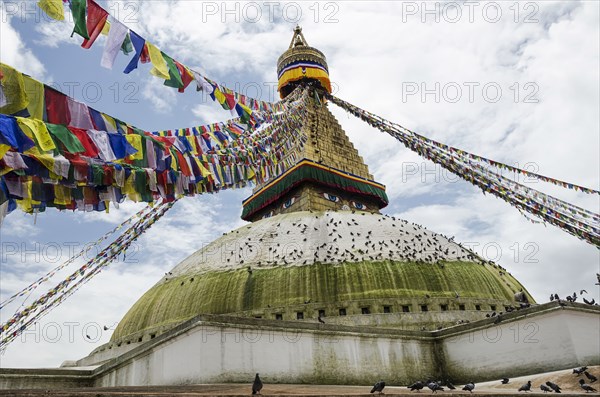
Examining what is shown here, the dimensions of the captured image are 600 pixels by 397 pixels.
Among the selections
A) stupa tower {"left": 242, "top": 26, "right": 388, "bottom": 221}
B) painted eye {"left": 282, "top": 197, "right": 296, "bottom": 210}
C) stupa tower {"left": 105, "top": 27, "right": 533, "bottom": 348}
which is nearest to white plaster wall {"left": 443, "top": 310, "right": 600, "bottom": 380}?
stupa tower {"left": 105, "top": 27, "right": 533, "bottom": 348}

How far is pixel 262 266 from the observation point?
1420cm

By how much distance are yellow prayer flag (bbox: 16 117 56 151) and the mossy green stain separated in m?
8.74

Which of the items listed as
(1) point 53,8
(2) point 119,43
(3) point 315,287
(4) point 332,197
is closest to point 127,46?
(2) point 119,43

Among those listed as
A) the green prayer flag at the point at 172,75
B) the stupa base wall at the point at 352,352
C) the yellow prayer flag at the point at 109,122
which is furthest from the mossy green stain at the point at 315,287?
the yellow prayer flag at the point at 109,122

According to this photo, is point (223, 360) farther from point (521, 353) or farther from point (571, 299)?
point (571, 299)

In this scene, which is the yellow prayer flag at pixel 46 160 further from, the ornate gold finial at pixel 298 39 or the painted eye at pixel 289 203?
the ornate gold finial at pixel 298 39

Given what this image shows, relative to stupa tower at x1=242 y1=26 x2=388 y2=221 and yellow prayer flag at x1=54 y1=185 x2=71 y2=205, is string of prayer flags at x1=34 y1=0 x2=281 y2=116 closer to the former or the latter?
yellow prayer flag at x1=54 y1=185 x2=71 y2=205

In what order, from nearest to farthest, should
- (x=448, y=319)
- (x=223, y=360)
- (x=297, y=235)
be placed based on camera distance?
(x=223, y=360), (x=448, y=319), (x=297, y=235)

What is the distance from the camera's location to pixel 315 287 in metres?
13.3

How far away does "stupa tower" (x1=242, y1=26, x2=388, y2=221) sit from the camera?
2027 cm

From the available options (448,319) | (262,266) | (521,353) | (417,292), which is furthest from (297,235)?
(521,353)

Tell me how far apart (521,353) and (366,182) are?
12163mm

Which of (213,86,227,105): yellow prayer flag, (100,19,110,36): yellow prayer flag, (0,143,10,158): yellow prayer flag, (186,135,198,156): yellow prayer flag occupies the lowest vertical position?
(0,143,10,158): yellow prayer flag

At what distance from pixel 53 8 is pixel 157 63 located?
1.69 metres
